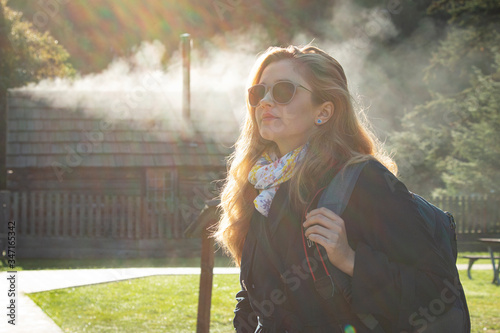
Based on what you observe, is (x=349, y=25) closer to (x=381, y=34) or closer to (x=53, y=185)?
(x=381, y=34)

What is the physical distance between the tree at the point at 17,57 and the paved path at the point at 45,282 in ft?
38.0

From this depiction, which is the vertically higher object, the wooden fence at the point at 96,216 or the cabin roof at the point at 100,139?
the cabin roof at the point at 100,139

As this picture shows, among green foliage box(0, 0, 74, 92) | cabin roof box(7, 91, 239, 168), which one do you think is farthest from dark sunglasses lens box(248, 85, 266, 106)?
green foliage box(0, 0, 74, 92)

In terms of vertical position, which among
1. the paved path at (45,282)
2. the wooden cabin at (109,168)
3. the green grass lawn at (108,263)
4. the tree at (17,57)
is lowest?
the green grass lawn at (108,263)

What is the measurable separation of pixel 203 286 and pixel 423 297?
3.21 metres

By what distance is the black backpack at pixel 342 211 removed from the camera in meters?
2.09

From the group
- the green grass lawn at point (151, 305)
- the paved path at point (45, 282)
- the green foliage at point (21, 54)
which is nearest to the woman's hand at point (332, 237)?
the paved path at point (45, 282)

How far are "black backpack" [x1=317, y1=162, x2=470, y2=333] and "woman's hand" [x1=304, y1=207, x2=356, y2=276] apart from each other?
37 mm

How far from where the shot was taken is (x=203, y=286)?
5.04m

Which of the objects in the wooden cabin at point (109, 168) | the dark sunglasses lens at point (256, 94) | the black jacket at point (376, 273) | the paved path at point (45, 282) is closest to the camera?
the black jacket at point (376, 273)

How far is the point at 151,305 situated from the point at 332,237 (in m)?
6.62

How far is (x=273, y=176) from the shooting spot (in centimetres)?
243

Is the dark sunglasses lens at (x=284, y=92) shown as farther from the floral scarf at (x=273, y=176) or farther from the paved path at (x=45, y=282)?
the paved path at (x=45, y=282)

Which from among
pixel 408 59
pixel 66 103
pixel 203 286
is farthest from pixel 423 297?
pixel 408 59
